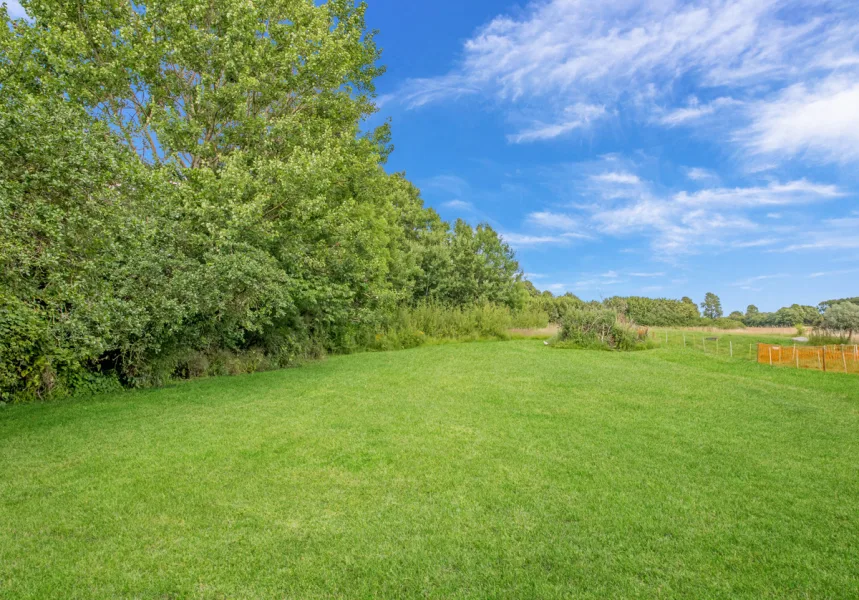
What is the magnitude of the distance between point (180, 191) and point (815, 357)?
1788 cm

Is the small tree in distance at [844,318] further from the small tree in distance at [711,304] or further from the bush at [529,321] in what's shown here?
the small tree in distance at [711,304]

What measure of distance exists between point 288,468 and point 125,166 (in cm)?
656

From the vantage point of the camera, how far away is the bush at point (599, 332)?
19312mm

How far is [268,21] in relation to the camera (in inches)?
589

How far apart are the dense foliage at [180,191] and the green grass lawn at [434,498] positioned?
2061mm

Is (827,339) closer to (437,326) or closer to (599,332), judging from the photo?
(599,332)

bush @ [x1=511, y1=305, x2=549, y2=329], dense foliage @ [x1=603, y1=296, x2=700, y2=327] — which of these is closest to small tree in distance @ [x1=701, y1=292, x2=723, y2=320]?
dense foliage @ [x1=603, y1=296, x2=700, y2=327]

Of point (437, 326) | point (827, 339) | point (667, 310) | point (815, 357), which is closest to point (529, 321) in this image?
point (437, 326)

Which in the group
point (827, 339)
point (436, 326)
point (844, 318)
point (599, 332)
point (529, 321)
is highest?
point (529, 321)

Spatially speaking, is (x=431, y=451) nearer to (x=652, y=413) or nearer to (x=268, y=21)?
(x=652, y=413)

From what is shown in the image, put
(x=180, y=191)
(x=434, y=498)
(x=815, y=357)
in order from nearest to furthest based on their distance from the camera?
(x=434, y=498)
(x=180, y=191)
(x=815, y=357)

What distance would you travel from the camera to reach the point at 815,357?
44.0 feet

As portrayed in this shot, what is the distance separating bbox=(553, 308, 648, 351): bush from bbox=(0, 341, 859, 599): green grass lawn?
34.3 ft

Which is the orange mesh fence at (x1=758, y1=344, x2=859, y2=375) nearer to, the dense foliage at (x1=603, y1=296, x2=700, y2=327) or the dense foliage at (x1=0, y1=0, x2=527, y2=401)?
the dense foliage at (x1=0, y1=0, x2=527, y2=401)
